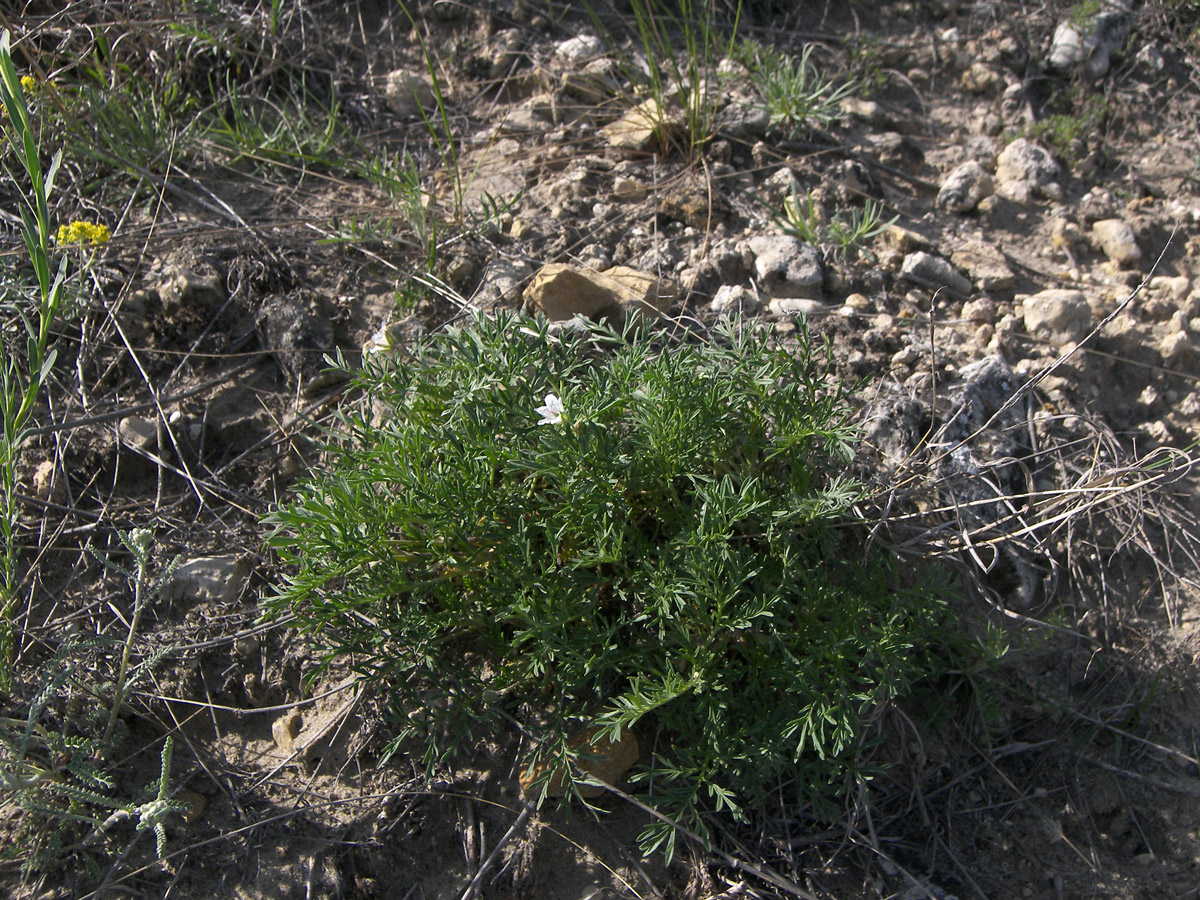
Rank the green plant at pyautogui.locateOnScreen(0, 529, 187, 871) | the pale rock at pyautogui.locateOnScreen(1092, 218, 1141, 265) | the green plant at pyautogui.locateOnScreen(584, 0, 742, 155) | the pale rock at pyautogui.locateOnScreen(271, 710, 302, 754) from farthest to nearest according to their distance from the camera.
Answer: the green plant at pyautogui.locateOnScreen(584, 0, 742, 155) < the pale rock at pyautogui.locateOnScreen(1092, 218, 1141, 265) < the pale rock at pyautogui.locateOnScreen(271, 710, 302, 754) < the green plant at pyautogui.locateOnScreen(0, 529, 187, 871)

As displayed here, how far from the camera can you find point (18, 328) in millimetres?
3035

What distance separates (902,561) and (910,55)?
247 cm

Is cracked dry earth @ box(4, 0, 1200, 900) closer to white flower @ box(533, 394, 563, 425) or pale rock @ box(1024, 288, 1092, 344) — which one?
pale rock @ box(1024, 288, 1092, 344)

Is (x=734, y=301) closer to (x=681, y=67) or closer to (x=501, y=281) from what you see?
(x=501, y=281)

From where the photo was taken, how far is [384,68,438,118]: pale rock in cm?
374

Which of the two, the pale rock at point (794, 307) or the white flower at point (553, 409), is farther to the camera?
the pale rock at point (794, 307)

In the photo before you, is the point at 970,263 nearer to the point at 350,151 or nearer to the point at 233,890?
the point at 350,151

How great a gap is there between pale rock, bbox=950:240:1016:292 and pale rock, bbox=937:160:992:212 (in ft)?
0.61

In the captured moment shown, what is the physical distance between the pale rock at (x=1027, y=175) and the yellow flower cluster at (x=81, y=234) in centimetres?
328

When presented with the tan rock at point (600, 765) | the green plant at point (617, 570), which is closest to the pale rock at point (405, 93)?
the green plant at point (617, 570)

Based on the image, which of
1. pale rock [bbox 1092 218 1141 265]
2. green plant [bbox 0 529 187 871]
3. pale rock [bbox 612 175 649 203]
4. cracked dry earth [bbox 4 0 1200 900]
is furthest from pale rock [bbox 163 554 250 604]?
pale rock [bbox 1092 218 1141 265]

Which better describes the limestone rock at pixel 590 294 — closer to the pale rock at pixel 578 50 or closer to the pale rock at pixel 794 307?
the pale rock at pixel 794 307

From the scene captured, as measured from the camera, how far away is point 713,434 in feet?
7.36

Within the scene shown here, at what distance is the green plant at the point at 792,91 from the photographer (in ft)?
11.0
